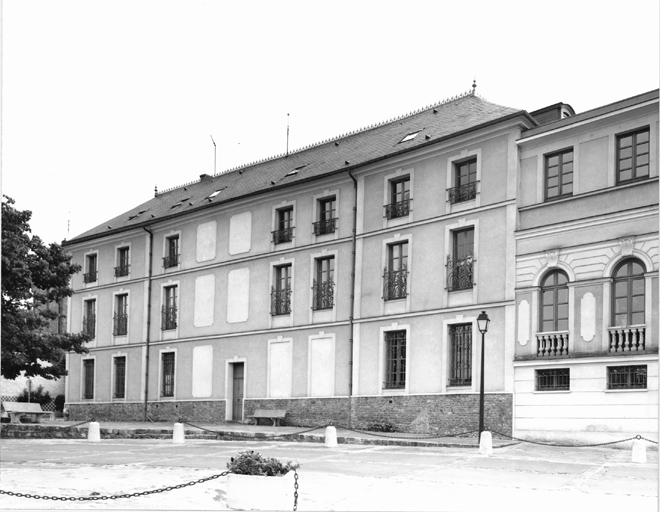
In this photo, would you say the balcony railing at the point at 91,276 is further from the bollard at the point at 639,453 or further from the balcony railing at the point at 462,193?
the bollard at the point at 639,453

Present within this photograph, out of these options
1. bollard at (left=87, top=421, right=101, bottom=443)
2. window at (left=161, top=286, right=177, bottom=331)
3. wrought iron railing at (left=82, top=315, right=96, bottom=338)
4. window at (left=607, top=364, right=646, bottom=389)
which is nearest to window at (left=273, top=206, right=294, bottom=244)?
window at (left=161, top=286, right=177, bottom=331)

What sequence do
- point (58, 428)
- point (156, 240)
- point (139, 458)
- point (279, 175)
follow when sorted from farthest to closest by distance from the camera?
1. point (156, 240)
2. point (279, 175)
3. point (58, 428)
4. point (139, 458)

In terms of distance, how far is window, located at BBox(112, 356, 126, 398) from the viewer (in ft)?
126

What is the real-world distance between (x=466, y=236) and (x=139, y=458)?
12.1 meters

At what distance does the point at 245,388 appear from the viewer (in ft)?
106

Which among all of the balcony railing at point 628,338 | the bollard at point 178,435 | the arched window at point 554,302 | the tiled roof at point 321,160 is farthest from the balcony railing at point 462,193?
the bollard at point 178,435

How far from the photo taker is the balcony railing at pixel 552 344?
2280 centimetres

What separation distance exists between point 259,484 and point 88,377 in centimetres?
3185

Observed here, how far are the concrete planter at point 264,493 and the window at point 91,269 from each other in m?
31.4

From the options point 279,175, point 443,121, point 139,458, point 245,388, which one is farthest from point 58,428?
point 443,121

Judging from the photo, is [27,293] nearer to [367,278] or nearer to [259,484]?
[367,278]

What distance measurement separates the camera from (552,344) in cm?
2297

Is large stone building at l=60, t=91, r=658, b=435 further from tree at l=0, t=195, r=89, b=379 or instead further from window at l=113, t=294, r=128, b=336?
tree at l=0, t=195, r=89, b=379

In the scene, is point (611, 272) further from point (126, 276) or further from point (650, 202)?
point (126, 276)
